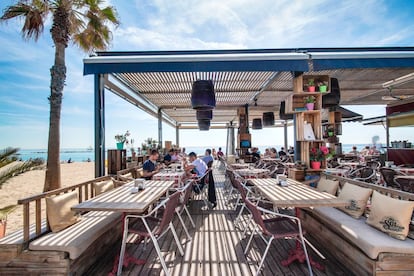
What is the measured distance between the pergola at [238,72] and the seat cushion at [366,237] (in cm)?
271

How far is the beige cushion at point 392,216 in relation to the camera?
2117mm

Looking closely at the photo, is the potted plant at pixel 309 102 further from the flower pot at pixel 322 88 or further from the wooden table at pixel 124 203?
the wooden table at pixel 124 203

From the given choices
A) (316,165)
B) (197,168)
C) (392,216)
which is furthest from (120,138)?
(392,216)

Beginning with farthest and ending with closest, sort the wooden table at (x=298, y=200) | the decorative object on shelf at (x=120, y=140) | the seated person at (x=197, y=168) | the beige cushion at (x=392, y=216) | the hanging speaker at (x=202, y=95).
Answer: the decorative object on shelf at (x=120, y=140) < the seated person at (x=197, y=168) < the hanging speaker at (x=202, y=95) < the wooden table at (x=298, y=200) < the beige cushion at (x=392, y=216)

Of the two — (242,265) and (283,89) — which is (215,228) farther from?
(283,89)

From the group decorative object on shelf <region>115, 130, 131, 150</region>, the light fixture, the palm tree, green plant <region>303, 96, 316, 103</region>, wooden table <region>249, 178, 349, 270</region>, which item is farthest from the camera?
the light fixture

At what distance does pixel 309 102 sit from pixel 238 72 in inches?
76.5

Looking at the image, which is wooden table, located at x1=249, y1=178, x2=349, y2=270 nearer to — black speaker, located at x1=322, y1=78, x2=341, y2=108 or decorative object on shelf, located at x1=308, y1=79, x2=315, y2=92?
decorative object on shelf, located at x1=308, y1=79, x2=315, y2=92

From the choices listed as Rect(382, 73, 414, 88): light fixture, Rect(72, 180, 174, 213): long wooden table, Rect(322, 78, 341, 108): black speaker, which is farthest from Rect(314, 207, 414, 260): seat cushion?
Rect(382, 73, 414, 88): light fixture

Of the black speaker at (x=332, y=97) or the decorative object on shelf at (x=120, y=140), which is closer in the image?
the black speaker at (x=332, y=97)

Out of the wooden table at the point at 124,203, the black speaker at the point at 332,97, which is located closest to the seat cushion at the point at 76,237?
the wooden table at the point at 124,203

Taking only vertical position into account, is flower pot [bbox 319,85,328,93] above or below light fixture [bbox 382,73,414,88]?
below

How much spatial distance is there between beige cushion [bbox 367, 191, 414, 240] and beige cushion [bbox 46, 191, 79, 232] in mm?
3362

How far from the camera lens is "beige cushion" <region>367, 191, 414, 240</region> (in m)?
→ 2.12
